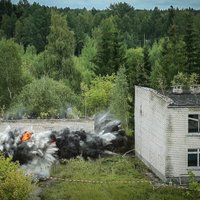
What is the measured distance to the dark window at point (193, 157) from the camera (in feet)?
129

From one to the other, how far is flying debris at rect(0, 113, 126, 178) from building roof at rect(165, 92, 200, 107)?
7332 millimetres

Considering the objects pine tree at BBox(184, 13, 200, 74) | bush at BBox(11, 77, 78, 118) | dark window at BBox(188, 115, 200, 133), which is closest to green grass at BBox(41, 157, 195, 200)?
dark window at BBox(188, 115, 200, 133)

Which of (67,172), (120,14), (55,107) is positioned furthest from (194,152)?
(120,14)

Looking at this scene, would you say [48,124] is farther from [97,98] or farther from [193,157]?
[193,157]

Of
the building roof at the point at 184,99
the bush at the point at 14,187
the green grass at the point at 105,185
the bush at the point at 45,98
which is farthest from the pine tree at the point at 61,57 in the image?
the bush at the point at 14,187

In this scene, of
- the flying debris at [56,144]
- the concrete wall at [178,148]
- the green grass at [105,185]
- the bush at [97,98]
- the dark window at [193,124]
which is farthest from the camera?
the bush at [97,98]

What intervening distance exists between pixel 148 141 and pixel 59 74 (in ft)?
88.5

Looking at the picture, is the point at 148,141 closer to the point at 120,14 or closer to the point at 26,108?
the point at 26,108

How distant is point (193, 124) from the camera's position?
39.3 m

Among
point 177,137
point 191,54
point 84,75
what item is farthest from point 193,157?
point 84,75

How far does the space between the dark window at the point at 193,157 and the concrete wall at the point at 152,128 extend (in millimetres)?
1614

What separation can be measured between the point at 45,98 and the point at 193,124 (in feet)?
75.2

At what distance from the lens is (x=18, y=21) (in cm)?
11294

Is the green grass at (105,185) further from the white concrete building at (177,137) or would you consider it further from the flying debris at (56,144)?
the white concrete building at (177,137)
